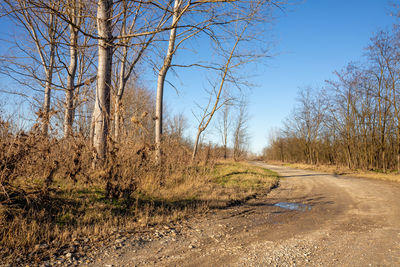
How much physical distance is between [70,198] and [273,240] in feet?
13.2

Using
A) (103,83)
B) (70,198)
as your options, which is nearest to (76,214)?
(70,198)

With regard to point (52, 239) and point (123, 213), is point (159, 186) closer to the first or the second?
point (123, 213)

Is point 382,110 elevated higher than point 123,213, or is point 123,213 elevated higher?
point 382,110

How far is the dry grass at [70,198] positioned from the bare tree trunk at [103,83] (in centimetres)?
63

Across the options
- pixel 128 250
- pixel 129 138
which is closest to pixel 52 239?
pixel 128 250

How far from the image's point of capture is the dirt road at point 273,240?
315 centimetres

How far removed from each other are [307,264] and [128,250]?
2.51 metres

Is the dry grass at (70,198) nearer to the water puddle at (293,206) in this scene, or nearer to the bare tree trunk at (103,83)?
the bare tree trunk at (103,83)

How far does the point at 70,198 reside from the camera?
4.74 metres

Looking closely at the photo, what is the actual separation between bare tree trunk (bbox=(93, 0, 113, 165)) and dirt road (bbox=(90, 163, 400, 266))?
121 inches

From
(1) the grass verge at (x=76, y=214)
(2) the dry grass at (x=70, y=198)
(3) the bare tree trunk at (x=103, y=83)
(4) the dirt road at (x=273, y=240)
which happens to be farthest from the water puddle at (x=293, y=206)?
(3) the bare tree trunk at (x=103, y=83)

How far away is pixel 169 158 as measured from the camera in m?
9.23

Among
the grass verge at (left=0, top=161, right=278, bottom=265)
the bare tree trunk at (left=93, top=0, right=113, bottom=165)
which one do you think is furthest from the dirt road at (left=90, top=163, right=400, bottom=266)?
the bare tree trunk at (left=93, top=0, right=113, bottom=165)

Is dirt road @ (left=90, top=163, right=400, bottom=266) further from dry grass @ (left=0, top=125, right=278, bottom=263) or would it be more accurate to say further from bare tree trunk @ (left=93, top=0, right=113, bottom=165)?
bare tree trunk @ (left=93, top=0, right=113, bottom=165)
